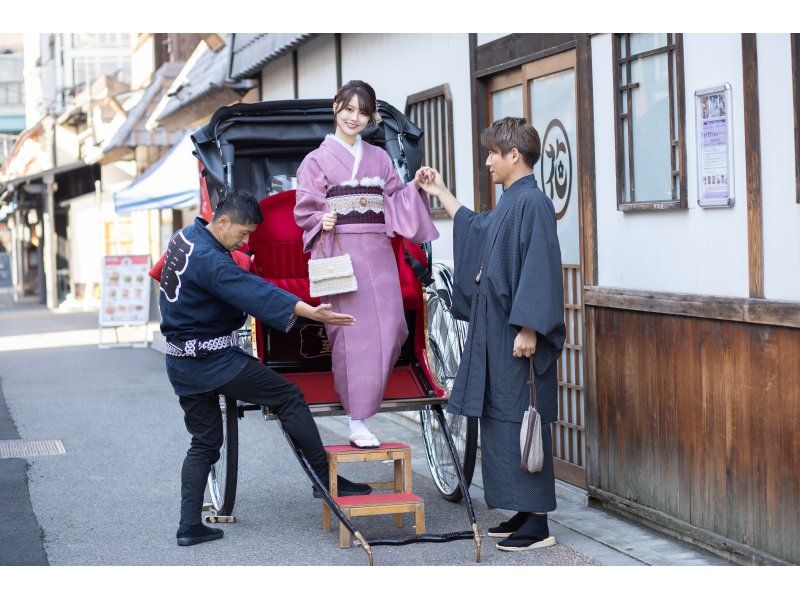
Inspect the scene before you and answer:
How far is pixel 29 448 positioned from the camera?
28.4 ft

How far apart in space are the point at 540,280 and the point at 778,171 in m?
1.16

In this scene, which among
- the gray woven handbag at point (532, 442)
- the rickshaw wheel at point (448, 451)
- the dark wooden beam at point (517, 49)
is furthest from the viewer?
the dark wooden beam at point (517, 49)

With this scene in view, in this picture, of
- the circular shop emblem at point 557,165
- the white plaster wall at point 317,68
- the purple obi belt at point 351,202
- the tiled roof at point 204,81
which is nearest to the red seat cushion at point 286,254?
the purple obi belt at point 351,202

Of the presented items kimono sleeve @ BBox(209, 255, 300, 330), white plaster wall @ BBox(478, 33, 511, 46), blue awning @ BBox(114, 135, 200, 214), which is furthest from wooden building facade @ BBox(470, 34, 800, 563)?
blue awning @ BBox(114, 135, 200, 214)

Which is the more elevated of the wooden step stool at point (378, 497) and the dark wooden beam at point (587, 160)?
the dark wooden beam at point (587, 160)

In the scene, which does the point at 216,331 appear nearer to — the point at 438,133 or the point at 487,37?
the point at 487,37

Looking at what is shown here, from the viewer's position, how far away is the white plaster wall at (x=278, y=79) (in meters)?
13.6

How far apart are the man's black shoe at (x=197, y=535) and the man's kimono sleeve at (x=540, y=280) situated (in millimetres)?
1989

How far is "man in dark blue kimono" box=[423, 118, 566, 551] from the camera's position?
16.9 ft

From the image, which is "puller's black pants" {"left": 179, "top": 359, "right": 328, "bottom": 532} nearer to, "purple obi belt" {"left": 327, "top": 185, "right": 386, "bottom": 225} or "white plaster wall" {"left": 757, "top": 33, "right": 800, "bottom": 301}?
"purple obi belt" {"left": 327, "top": 185, "right": 386, "bottom": 225}

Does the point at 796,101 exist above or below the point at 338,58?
below

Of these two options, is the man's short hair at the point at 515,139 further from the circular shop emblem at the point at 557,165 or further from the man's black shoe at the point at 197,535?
the man's black shoe at the point at 197,535

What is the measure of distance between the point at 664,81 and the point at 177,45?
672 inches

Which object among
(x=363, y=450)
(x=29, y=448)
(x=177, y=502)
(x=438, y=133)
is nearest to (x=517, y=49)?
(x=438, y=133)
